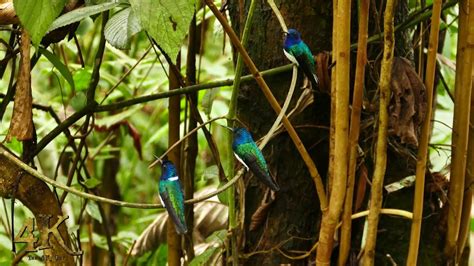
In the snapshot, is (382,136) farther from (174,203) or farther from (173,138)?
(173,138)

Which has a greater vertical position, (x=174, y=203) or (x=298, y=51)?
(x=298, y=51)

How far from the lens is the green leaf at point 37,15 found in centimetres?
73

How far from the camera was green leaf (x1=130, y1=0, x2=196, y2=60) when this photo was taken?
2.19ft

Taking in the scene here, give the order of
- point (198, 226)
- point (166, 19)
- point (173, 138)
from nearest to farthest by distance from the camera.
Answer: point (166, 19) → point (173, 138) → point (198, 226)

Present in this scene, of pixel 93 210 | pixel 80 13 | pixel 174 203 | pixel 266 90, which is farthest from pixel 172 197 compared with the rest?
pixel 93 210

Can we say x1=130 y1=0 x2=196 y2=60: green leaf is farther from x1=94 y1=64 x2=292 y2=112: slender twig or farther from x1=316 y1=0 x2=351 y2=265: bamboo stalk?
x1=94 y1=64 x2=292 y2=112: slender twig

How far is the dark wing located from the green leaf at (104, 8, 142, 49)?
8.0 inches

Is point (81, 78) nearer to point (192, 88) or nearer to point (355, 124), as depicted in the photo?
point (192, 88)

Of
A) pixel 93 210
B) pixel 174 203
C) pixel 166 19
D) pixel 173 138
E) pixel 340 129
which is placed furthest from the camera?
pixel 93 210

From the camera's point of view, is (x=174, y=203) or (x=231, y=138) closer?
A: (x=174, y=203)

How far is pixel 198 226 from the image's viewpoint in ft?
5.74

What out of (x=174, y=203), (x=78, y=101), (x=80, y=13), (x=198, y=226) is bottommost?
(x=198, y=226)

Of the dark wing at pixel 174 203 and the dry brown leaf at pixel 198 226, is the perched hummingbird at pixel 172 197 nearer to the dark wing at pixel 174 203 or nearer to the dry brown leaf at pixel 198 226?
the dark wing at pixel 174 203

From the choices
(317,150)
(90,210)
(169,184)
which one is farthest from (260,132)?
(90,210)
